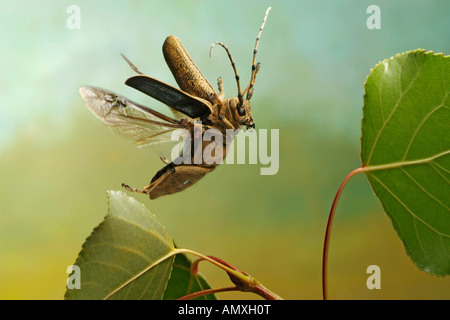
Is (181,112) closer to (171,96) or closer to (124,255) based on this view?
(171,96)

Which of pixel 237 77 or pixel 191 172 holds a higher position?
pixel 237 77

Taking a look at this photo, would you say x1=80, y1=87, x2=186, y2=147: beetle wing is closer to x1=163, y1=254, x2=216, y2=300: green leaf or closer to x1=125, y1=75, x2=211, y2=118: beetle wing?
x1=125, y1=75, x2=211, y2=118: beetle wing

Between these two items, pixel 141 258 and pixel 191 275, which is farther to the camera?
pixel 191 275

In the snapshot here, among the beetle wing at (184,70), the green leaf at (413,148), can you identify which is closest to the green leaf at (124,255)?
the beetle wing at (184,70)

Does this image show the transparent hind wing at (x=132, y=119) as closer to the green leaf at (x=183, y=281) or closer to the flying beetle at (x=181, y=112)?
the flying beetle at (x=181, y=112)

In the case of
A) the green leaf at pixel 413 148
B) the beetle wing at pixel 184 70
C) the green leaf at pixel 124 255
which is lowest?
the green leaf at pixel 124 255

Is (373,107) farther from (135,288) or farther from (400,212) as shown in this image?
(135,288)
